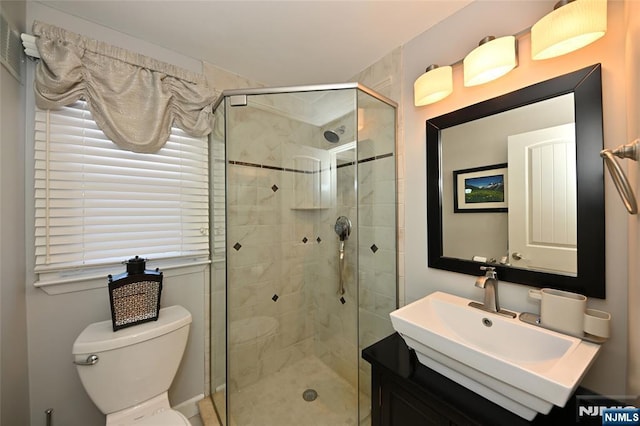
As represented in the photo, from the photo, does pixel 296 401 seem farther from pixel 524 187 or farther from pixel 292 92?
pixel 292 92

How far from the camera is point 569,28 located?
2.71 ft

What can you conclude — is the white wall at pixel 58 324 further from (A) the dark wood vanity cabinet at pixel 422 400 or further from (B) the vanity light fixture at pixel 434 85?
(B) the vanity light fixture at pixel 434 85

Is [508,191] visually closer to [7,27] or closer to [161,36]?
[161,36]

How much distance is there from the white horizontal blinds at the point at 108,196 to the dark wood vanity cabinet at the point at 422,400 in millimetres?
1322

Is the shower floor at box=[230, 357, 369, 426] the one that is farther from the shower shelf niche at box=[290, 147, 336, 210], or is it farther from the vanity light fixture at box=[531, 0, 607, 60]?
the vanity light fixture at box=[531, 0, 607, 60]

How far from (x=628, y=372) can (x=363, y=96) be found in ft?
5.37

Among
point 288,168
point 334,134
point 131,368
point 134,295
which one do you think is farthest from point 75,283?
point 334,134

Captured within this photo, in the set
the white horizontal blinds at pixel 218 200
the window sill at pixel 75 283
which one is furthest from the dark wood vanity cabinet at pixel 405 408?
the window sill at pixel 75 283

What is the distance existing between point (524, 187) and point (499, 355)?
71 centimetres

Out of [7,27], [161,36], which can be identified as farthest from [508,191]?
[7,27]

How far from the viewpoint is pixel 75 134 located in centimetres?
126

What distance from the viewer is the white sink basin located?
0.66 m

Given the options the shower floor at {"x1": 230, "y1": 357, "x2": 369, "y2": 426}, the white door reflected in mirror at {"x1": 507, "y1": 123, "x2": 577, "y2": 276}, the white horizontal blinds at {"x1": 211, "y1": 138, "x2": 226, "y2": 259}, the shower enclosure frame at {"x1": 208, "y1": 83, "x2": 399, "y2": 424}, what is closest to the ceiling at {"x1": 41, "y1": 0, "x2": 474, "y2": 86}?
the shower enclosure frame at {"x1": 208, "y1": 83, "x2": 399, "y2": 424}

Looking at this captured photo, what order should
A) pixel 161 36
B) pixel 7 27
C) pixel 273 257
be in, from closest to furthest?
pixel 7 27, pixel 161 36, pixel 273 257
